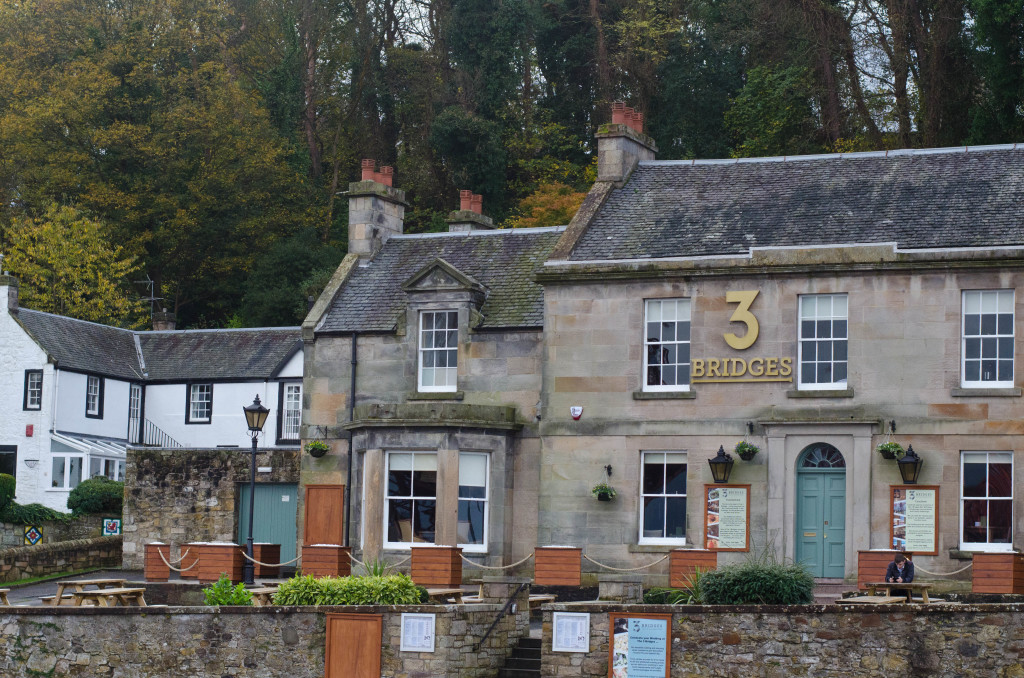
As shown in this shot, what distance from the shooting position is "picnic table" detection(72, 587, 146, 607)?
25547 mm

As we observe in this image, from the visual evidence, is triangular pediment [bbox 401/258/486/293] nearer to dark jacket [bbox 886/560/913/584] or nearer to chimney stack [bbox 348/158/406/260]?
chimney stack [bbox 348/158/406/260]

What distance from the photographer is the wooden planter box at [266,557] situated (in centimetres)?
3266

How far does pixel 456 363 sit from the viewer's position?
3381 cm

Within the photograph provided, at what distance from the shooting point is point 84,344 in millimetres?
52781

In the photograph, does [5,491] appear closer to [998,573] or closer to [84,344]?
[84,344]

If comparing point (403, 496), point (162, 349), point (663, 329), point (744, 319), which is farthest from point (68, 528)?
point (744, 319)

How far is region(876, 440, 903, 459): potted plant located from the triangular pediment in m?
9.54

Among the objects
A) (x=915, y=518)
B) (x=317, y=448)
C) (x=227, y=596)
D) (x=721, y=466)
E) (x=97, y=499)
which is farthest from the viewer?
(x=97, y=499)

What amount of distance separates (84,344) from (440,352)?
74.7 feet

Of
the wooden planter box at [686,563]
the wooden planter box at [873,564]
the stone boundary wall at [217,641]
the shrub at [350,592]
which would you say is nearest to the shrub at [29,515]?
the stone boundary wall at [217,641]

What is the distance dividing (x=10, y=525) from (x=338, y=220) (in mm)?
29077

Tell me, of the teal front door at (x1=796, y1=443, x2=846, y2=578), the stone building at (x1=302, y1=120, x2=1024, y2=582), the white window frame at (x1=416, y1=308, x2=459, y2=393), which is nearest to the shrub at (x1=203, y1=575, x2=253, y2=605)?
the stone building at (x1=302, y1=120, x2=1024, y2=582)

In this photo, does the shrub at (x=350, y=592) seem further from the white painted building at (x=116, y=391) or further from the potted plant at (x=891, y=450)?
the white painted building at (x=116, y=391)

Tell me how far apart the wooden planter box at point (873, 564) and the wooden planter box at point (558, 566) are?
203 inches
